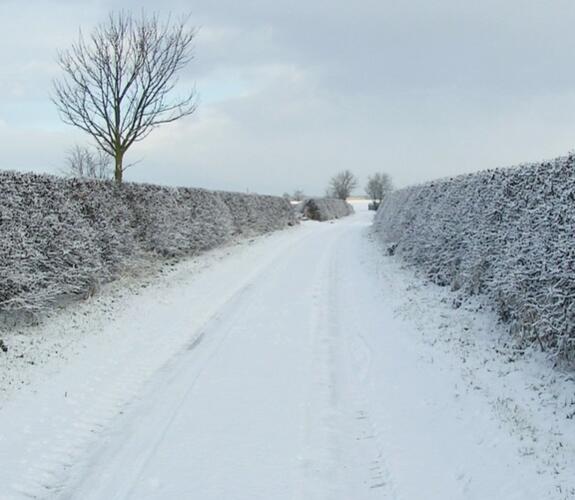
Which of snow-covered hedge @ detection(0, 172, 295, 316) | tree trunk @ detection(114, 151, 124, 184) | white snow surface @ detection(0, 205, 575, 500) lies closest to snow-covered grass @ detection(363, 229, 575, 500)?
white snow surface @ detection(0, 205, 575, 500)

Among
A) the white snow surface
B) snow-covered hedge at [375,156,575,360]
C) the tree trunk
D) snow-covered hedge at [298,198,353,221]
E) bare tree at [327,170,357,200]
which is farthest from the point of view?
bare tree at [327,170,357,200]

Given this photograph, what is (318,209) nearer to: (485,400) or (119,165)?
(119,165)

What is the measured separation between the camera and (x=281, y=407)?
223 inches

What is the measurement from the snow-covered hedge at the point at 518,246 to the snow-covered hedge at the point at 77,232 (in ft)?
25.8

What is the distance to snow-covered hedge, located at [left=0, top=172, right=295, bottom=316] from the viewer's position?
873 centimetres

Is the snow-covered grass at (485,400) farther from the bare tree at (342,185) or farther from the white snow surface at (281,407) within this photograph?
the bare tree at (342,185)

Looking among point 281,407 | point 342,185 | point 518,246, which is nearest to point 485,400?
point 281,407

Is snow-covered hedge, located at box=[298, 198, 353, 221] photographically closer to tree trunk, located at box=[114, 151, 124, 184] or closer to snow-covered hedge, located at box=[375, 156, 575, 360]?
tree trunk, located at box=[114, 151, 124, 184]

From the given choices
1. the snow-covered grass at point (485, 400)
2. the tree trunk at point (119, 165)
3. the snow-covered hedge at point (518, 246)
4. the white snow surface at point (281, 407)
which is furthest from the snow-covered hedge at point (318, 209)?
the snow-covered grass at point (485, 400)

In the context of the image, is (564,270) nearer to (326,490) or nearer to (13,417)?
(326,490)

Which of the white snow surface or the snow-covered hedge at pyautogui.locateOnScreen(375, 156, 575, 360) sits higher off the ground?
the snow-covered hedge at pyautogui.locateOnScreen(375, 156, 575, 360)

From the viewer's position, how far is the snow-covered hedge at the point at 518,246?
6.31m

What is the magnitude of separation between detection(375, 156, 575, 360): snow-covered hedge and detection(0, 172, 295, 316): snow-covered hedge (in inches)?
310

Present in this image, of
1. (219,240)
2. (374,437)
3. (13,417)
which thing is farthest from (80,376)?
(219,240)
